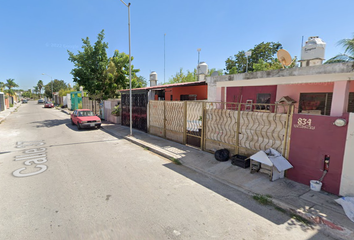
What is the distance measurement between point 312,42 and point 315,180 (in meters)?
5.65

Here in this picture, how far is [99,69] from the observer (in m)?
18.2

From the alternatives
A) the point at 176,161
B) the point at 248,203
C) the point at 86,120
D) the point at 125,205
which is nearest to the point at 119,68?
the point at 86,120

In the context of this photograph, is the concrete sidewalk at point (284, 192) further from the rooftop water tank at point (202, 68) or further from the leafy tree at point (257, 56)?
the leafy tree at point (257, 56)

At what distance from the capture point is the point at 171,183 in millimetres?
5559

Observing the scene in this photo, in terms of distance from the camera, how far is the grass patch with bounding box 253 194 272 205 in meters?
4.52

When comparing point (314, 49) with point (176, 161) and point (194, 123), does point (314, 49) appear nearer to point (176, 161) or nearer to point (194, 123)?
point (194, 123)

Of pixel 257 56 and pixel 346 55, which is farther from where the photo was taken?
pixel 257 56

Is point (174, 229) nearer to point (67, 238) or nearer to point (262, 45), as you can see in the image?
point (67, 238)

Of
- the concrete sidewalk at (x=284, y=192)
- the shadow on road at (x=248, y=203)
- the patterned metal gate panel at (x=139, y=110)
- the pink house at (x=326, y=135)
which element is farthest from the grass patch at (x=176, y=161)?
the patterned metal gate panel at (x=139, y=110)

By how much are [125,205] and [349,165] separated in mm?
5280

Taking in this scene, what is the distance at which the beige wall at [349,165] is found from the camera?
433 centimetres

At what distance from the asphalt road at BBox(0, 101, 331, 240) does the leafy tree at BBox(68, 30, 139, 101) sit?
1210 cm

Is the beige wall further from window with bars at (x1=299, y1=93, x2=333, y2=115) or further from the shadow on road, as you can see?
window with bars at (x1=299, y1=93, x2=333, y2=115)

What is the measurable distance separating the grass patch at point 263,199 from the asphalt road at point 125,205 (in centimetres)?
17
